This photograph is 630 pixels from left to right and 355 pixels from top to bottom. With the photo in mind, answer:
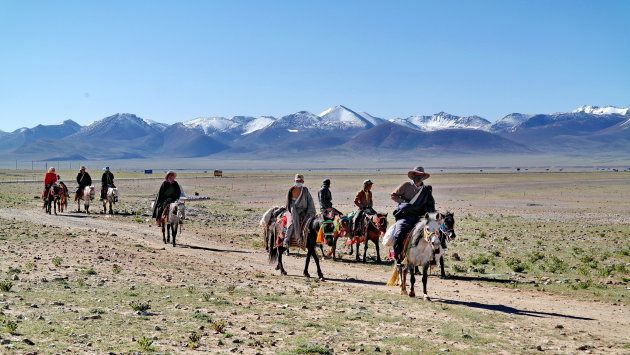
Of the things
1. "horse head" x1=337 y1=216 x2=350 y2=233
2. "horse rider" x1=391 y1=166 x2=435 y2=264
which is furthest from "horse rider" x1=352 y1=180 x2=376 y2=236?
"horse rider" x1=391 y1=166 x2=435 y2=264

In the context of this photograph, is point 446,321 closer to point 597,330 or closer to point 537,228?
point 597,330

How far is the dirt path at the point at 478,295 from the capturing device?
13.3 meters

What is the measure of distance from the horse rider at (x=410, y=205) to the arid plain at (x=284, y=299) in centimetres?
149

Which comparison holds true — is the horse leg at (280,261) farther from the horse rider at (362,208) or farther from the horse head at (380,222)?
the horse head at (380,222)

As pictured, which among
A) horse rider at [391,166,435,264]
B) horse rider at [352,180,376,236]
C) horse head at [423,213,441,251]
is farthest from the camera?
horse rider at [352,180,376,236]

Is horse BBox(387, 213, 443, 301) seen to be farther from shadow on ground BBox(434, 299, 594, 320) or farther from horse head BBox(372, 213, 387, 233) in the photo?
horse head BBox(372, 213, 387, 233)

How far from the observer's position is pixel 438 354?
414 inches

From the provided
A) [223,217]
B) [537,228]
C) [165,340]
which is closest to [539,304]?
[165,340]

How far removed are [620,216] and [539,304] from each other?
3141cm

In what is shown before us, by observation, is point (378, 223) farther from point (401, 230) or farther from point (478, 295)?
point (401, 230)

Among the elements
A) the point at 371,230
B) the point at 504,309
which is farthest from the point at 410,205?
the point at 371,230

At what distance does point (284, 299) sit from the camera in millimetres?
14812

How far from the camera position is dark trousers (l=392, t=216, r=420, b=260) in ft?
51.2

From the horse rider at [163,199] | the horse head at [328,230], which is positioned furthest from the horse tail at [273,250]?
the horse rider at [163,199]
